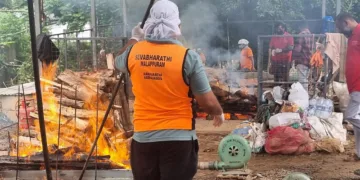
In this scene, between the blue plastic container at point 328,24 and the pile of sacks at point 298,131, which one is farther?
the blue plastic container at point 328,24

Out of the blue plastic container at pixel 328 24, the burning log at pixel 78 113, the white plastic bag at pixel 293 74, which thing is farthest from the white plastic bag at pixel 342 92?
the burning log at pixel 78 113

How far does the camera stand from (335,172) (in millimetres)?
6691

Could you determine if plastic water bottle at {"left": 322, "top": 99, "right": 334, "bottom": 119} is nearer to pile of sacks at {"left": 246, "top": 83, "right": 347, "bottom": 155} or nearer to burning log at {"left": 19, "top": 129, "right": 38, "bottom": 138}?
pile of sacks at {"left": 246, "top": 83, "right": 347, "bottom": 155}

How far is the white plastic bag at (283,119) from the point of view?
789cm

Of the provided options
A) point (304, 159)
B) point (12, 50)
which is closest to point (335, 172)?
point (304, 159)

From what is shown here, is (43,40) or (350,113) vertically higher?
(43,40)

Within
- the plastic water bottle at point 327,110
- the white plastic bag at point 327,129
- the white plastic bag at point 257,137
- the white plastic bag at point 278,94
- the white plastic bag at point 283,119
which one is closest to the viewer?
the white plastic bag at point 257,137

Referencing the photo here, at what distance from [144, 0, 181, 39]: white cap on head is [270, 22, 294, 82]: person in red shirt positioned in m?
7.05

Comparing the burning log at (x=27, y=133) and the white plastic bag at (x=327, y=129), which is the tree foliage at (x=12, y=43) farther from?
the white plastic bag at (x=327, y=129)

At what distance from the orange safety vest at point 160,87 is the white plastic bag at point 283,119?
4697 millimetres

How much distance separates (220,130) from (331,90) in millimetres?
3073

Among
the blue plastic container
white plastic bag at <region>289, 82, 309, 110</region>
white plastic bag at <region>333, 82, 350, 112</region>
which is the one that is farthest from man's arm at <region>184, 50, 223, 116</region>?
the blue plastic container

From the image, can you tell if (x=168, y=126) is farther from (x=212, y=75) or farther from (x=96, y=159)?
(x=212, y=75)

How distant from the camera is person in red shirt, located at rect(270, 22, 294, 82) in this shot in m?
10.2
